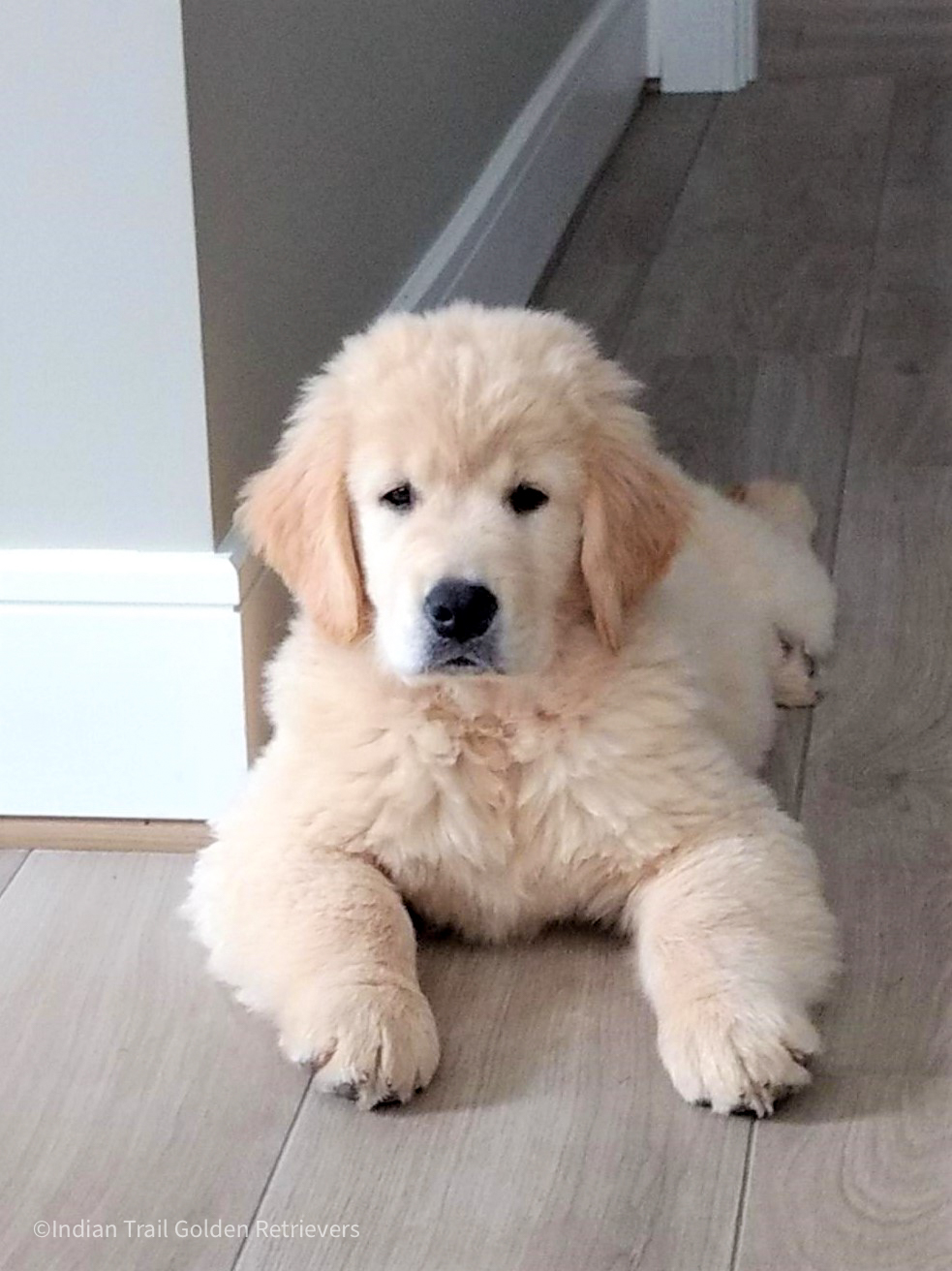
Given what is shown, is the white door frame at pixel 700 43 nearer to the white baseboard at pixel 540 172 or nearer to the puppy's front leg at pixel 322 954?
the white baseboard at pixel 540 172

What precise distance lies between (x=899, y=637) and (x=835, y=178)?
198 cm

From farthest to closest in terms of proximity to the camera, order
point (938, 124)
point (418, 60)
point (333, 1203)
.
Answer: point (938, 124) → point (418, 60) → point (333, 1203)

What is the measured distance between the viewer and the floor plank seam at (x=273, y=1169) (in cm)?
129

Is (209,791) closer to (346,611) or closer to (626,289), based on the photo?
(346,611)

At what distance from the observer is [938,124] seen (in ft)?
13.8

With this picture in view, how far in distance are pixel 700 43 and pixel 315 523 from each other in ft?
10.8

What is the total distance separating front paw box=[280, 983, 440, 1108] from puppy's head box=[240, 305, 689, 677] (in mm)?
255

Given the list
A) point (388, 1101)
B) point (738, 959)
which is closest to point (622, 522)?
point (738, 959)

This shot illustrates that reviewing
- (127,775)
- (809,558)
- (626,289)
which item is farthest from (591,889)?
(626,289)

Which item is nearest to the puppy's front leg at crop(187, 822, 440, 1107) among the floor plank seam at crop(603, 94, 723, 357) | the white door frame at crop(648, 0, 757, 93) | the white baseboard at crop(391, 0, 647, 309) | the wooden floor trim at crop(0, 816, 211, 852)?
the wooden floor trim at crop(0, 816, 211, 852)

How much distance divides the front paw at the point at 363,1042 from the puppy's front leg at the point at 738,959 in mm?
192

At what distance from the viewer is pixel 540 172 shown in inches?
130

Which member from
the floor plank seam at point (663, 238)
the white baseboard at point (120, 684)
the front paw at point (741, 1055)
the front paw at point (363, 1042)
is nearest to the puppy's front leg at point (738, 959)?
the front paw at point (741, 1055)

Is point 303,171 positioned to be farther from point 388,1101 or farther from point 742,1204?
point 742,1204
